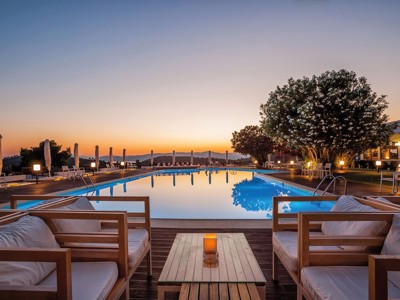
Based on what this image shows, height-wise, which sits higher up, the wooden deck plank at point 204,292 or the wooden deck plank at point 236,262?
the wooden deck plank at point 236,262

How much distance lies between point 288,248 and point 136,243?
54.9 inches

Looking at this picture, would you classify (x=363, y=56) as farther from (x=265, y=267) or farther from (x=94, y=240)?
(x=94, y=240)

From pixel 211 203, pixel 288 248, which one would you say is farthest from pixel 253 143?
pixel 288 248

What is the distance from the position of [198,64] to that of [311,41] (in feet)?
16.3

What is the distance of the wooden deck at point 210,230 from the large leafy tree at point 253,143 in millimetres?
21286

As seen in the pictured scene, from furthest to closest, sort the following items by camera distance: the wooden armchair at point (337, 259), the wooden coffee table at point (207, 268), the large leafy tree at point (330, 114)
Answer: the large leafy tree at point (330, 114)
the wooden coffee table at point (207, 268)
the wooden armchair at point (337, 259)

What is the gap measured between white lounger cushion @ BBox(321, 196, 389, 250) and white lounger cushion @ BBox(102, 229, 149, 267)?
1.79m

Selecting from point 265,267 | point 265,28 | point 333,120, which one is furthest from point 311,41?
point 265,267

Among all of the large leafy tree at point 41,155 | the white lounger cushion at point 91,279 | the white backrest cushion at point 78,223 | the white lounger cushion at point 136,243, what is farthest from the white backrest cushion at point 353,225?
the large leafy tree at point 41,155

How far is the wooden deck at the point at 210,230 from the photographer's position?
251 centimetres

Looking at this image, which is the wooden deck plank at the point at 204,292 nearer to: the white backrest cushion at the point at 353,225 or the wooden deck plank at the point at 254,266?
the wooden deck plank at the point at 254,266

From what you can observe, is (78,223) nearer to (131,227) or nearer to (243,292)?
(131,227)

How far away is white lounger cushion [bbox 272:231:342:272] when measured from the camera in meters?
2.22

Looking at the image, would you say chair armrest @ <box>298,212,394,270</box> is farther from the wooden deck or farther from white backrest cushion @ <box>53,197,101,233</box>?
white backrest cushion @ <box>53,197,101,233</box>
